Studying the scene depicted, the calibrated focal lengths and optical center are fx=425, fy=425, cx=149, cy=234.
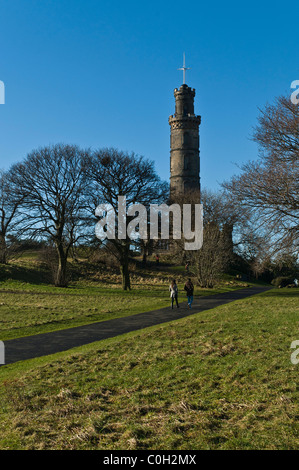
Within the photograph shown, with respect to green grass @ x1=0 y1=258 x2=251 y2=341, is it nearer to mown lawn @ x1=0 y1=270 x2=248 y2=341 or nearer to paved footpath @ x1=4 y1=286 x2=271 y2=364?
mown lawn @ x1=0 y1=270 x2=248 y2=341

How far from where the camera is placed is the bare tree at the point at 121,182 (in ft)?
124

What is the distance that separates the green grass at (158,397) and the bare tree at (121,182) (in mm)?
25663

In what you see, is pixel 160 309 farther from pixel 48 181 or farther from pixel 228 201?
pixel 48 181

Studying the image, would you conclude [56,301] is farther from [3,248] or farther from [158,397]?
[158,397]

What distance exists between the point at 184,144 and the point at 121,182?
155 ft

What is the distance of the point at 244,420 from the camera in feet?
21.3

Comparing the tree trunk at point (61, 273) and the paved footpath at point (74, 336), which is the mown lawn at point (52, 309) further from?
the tree trunk at point (61, 273)

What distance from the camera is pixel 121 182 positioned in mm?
38188

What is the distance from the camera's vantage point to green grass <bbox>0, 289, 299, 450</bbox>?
20.1 ft

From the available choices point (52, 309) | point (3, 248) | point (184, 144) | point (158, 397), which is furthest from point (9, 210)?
point (184, 144)

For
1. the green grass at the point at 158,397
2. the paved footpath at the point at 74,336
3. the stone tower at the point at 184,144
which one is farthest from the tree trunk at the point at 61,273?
the stone tower at the point at 184,144

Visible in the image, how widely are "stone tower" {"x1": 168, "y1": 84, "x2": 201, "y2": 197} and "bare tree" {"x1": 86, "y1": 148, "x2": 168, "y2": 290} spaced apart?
42.2 m

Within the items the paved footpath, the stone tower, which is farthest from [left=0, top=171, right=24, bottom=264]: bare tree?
the stone tower
